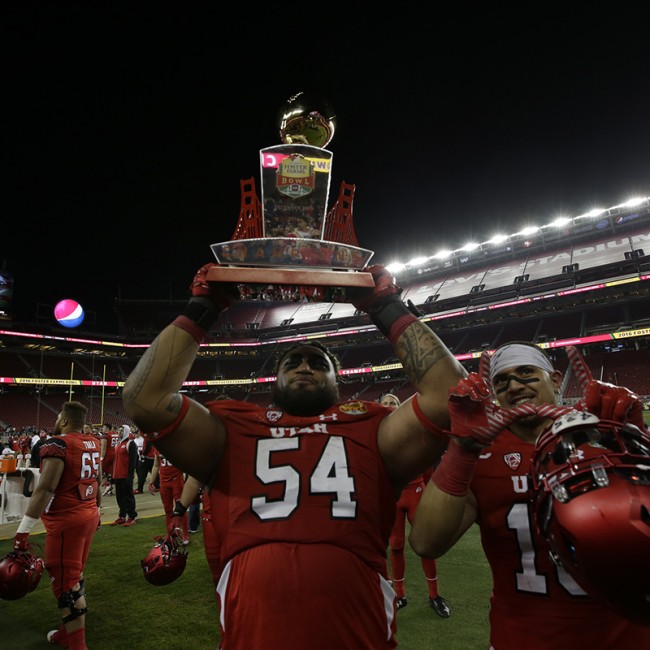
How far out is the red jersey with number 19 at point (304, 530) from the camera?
1.55 metres

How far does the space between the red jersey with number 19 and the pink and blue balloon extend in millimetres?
39101

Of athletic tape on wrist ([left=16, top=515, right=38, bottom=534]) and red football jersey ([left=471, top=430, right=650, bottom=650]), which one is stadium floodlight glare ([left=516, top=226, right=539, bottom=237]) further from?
athletic tape on wrist ([left=16, top=515, right=38, bottom=534])

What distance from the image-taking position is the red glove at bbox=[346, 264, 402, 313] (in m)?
2.22

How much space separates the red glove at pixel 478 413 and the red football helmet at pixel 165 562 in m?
2.69

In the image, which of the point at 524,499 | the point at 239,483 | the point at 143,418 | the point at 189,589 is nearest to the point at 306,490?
the point at 239,483

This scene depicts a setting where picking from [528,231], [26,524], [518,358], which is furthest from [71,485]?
[528,231]

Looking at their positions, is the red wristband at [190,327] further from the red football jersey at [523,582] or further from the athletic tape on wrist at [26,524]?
the athletic tape on wrist at [26,524]

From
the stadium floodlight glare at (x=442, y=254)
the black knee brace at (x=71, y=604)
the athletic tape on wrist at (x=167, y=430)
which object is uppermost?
the stadium floodlight glare at (x=442, y=254)

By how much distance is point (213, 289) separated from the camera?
86.0 inches

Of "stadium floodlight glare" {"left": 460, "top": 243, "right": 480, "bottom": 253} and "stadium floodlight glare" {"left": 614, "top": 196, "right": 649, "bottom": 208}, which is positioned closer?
"stadium floodlight glare" {"left": 614, "top": 196, "right": 649, "bottom": 208}

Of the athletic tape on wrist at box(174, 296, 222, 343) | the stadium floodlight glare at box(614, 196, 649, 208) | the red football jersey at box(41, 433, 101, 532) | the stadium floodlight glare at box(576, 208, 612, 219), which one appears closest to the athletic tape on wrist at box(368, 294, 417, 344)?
the athletic tape on wrist at box(174, 296, 222, 343)

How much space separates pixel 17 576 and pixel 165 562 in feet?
4.11

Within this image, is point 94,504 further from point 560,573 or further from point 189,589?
point 560,573

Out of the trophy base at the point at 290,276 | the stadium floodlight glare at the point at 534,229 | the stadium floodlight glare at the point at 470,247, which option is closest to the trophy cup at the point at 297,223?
the trophy base at the point at 290,276
